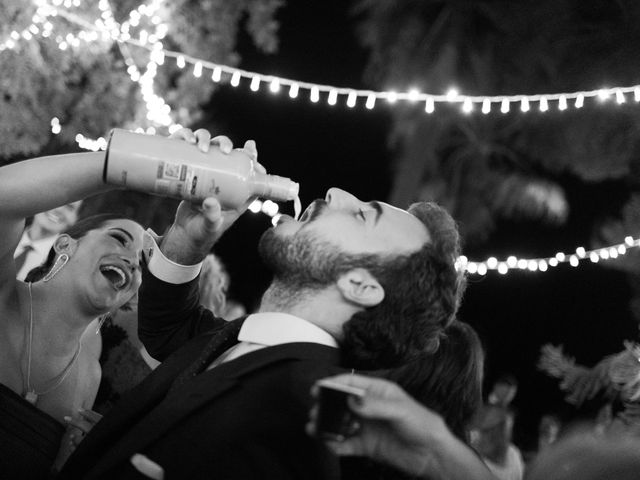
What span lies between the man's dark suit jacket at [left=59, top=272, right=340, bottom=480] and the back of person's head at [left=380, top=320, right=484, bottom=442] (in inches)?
28.0

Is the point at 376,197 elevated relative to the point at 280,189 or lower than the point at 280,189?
elevated

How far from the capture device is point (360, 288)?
1551 mm

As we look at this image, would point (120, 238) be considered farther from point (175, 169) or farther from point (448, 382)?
point (448, 382)

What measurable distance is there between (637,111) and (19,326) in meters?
3.82

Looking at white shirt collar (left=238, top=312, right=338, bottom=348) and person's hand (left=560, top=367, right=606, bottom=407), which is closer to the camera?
white shirt collar (left=238, top=312, right=338, bottom=348)

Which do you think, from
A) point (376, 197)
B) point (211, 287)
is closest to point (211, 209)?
point (211, 287)

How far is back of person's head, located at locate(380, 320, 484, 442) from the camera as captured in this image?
2.08m

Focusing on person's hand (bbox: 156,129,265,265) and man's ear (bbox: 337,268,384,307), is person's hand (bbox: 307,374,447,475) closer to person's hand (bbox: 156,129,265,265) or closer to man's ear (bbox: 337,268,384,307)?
man's ear (bbox: 337,268,384,307)

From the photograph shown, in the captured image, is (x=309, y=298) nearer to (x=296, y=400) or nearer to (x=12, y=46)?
(x=296, y=400)

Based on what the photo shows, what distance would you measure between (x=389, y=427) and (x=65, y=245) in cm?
113

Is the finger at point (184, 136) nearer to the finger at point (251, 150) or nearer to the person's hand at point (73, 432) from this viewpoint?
the finger at point (251, 150)

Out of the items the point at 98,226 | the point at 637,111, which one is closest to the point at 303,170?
the point at 637,111

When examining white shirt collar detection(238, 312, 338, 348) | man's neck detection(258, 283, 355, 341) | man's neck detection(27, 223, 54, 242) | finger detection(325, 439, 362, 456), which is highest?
man's neck detection(27, 223, 54, 242)

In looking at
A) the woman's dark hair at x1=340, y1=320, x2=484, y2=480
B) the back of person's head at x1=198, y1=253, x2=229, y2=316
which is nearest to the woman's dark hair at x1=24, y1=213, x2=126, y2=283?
the woman's dark hair at x1=340, y1=320, x2=484, y2=480
